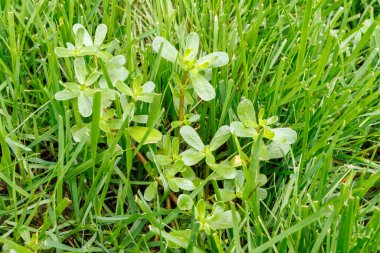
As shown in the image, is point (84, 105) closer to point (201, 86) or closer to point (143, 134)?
point (143, 134)

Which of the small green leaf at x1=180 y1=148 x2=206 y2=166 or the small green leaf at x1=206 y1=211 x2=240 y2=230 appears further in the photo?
the small green leaf at x1=180 y1=148 x2=206 y2=166

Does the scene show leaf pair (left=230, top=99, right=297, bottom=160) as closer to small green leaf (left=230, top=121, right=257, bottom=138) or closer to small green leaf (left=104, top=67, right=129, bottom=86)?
small green leaf (left=230, top=121, right=257, bottom=138)

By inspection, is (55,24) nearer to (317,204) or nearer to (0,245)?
(0,245)

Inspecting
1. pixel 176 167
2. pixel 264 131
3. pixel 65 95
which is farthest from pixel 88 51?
pixel 264 131

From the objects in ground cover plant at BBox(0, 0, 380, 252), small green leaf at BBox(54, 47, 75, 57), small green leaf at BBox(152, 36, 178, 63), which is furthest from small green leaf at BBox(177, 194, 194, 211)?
small green leaf at BBox(54, 47, 75, 57)

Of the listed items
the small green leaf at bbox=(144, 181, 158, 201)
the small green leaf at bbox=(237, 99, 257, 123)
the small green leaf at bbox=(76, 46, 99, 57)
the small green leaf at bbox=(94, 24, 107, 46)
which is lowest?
the small green leaf at bbox=(144, 181, 158, 201)

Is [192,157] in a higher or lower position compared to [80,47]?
lower

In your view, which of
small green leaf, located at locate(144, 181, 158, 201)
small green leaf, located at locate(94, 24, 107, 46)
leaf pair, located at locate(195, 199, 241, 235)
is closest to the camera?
leaf pair, located at locate(195, 199, 241, 235)
